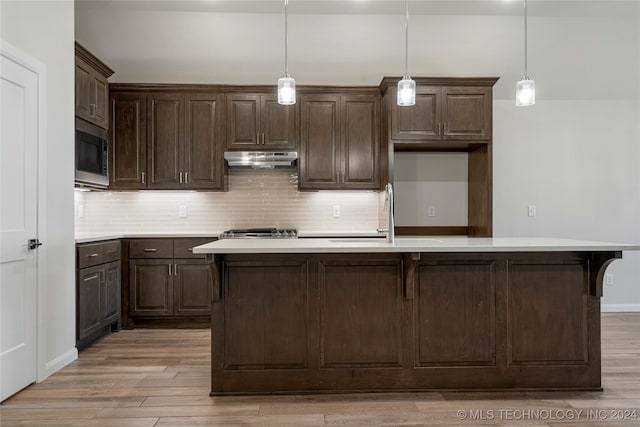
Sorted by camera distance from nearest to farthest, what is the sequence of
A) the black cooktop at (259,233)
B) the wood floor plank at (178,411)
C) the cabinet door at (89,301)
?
1. the wood floor plank at (178,411)
2. the cabinet door at (89,301)
3. the black cooktop at (259,233)

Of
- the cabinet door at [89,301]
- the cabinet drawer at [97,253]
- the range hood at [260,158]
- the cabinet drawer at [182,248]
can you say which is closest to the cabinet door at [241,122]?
the range hood at [260,158]

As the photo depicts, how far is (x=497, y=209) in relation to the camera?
484 cm

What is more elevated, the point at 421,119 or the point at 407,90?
the point at 421,119

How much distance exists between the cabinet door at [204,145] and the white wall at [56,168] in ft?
4.48

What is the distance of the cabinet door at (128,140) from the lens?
4.50 m

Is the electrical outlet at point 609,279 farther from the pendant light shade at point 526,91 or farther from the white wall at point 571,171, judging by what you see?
the pendant light shade at point 526,91

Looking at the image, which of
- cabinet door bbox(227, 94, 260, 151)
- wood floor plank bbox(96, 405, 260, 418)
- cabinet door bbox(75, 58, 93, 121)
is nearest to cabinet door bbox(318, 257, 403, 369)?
wood floor plank bbox(96, 405, 260, 418)

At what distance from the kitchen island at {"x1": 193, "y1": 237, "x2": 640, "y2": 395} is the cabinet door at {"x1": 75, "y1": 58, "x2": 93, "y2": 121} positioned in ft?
6.96

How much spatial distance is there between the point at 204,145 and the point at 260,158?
0.63 m

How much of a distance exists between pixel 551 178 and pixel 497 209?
0.72 metres

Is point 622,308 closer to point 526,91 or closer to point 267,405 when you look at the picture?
point 526,91

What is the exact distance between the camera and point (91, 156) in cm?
Result: 390

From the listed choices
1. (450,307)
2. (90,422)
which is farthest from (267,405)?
(450,307)

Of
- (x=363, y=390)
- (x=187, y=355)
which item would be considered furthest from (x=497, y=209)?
(x=187, y=355)
